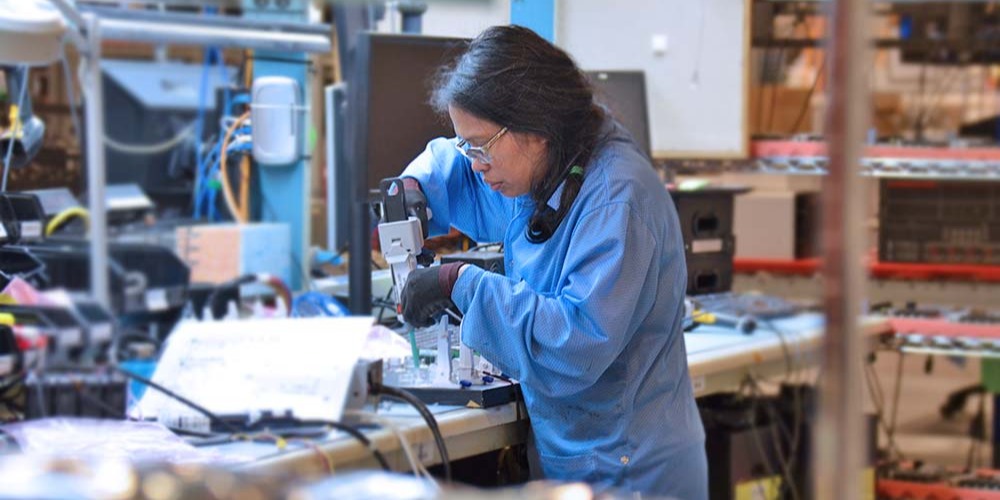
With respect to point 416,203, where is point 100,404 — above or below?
below

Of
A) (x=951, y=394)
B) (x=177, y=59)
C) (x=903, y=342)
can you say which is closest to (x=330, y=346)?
(x=903, y=342)

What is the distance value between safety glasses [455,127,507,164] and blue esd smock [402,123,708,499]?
11 centimetres

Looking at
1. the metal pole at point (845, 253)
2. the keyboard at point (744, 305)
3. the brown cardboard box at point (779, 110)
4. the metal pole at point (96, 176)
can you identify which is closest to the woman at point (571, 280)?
the metal pole at point (96, 176)

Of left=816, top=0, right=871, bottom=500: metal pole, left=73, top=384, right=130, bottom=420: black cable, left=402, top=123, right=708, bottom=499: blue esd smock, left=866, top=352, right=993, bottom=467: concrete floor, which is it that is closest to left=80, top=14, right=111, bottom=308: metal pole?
→ left=73, top=384, right=130, bottom=420: black cable

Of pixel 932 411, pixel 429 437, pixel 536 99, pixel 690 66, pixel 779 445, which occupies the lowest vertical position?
pixel 932 411

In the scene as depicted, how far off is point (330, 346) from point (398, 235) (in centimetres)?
21

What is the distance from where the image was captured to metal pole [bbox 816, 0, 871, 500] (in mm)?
847

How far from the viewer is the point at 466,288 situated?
1826 mm

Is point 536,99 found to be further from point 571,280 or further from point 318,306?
point 318,306

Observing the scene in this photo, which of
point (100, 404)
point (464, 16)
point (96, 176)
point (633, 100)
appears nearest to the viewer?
point (96, 176)

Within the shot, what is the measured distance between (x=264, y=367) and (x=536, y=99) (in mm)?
579

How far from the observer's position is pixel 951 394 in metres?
5.45

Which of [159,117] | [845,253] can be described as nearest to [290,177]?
[159,117]

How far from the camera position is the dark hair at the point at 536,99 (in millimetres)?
1829
